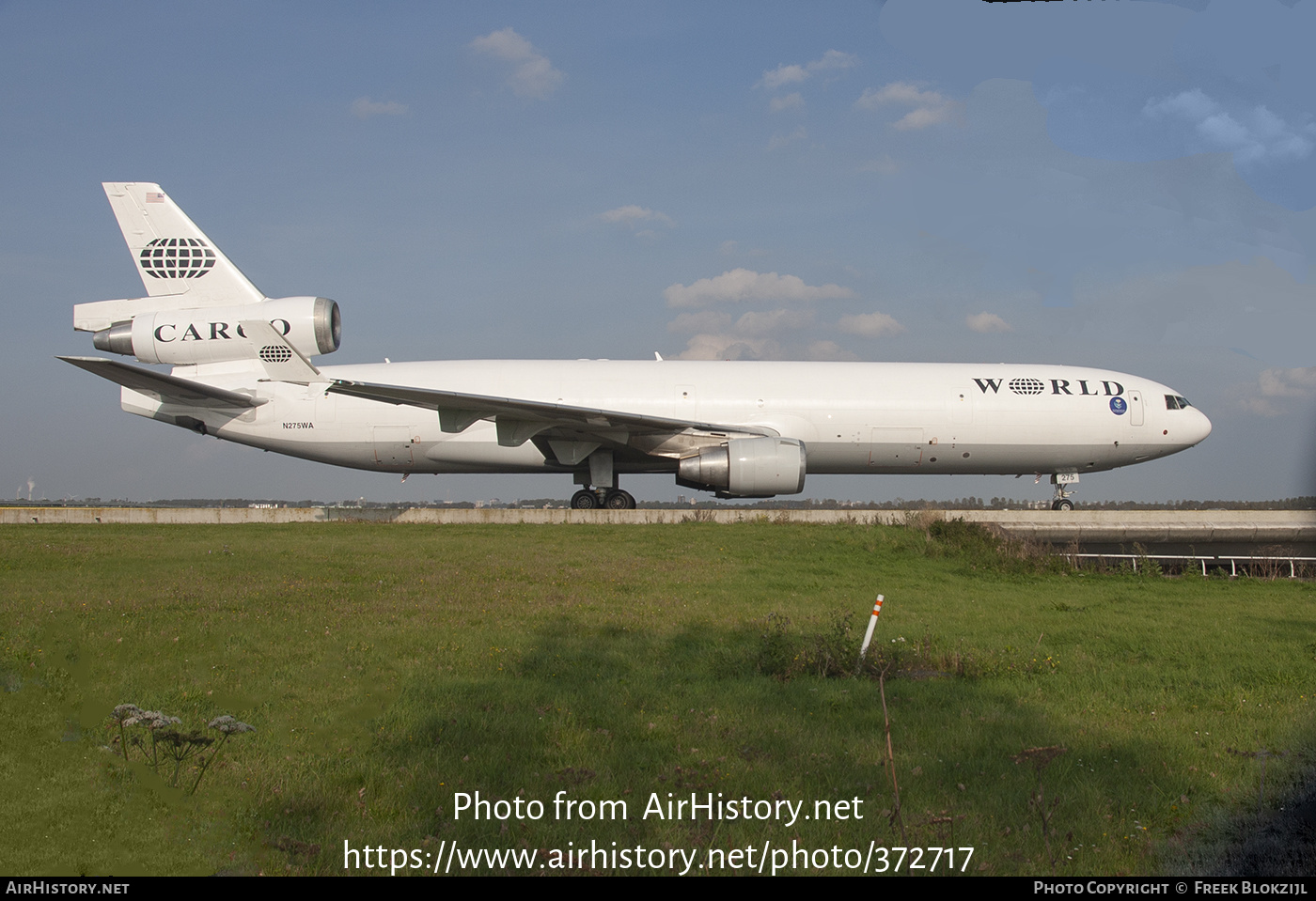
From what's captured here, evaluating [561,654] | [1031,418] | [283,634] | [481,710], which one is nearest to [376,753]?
[481,710]

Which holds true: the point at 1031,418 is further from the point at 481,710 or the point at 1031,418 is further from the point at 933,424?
the point at 481,710

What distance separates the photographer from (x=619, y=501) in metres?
21.1

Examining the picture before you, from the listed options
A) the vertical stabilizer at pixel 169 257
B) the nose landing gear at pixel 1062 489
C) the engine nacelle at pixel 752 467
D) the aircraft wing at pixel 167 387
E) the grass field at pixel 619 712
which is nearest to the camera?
the grass field at pixel 619 712

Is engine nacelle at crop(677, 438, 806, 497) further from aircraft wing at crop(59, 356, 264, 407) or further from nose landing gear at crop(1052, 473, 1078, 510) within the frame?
aircraft wing at crop(59, 356, 264, 407)

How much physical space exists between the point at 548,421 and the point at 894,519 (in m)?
7.73

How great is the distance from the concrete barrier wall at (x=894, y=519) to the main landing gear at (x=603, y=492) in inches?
82.4

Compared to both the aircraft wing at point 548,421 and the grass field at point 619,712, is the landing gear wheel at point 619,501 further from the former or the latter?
the grass field at point 619,712

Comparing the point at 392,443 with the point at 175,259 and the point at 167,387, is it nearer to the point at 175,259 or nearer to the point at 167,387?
the point at 167,387

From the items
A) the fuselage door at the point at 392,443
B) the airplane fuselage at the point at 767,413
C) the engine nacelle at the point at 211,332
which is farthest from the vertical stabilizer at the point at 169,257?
the fuselage door at the point at 392,443

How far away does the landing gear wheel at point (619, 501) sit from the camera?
2114cm

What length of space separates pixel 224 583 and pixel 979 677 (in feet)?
28.0

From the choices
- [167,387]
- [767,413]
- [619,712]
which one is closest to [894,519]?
[767,413]

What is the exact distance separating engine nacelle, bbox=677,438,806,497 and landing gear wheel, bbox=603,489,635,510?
2253mm

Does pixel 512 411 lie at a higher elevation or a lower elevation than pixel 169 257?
lower
